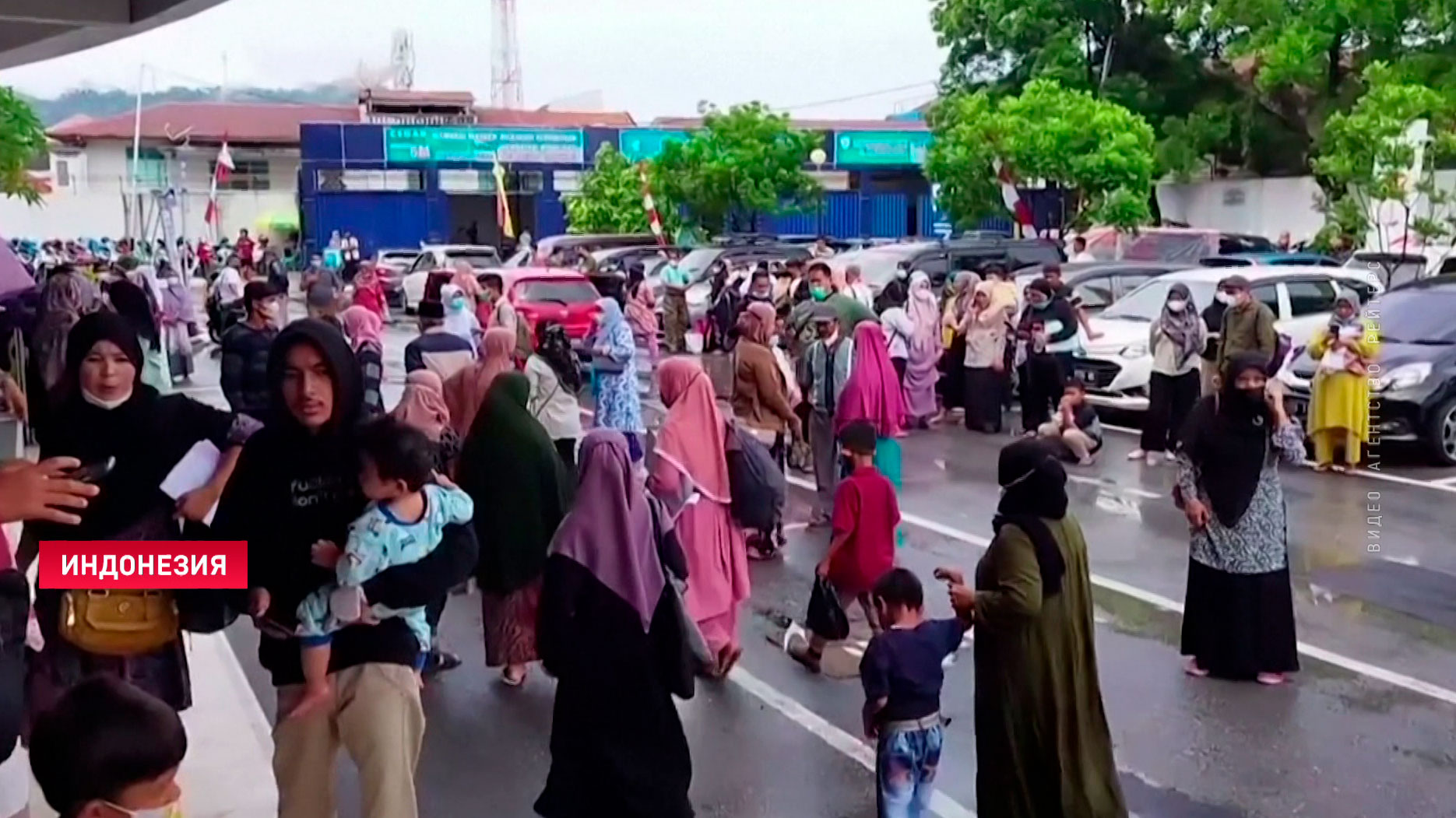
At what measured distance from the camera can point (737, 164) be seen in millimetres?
34562

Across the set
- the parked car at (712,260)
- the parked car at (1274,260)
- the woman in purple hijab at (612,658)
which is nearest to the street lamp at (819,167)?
the parked car at (712,260)

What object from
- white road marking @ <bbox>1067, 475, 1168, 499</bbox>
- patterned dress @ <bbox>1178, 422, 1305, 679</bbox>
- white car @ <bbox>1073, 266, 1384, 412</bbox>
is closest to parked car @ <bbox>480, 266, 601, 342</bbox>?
white car @ <bbox>1073, 266, 1384, 412</bbox>

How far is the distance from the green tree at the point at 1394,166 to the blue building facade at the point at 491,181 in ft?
64.6

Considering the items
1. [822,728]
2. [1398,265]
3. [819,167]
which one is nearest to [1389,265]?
[1398,265]

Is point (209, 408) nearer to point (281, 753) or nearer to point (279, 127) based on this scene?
point (281, 753)

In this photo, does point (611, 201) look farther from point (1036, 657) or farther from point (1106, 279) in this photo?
point (1036, 657)

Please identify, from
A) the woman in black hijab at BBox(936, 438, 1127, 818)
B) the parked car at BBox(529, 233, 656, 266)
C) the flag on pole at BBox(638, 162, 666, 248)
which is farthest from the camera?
the flag on pole at BBox(638, 162, 666, 248)

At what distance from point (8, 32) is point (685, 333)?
1150 cm

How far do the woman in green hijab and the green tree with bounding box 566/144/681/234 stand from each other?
30.2m

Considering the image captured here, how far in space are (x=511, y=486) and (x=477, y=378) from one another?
1.46 meters

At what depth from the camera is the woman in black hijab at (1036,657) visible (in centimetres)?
476

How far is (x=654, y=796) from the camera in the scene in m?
5.15

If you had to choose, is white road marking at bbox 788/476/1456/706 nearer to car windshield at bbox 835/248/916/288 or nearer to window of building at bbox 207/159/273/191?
car windshield at bbox 835/248/916/288

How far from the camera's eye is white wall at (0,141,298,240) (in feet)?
161
